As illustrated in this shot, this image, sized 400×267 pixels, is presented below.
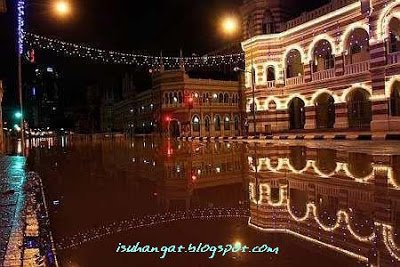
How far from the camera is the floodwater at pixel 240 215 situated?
19.0 feet

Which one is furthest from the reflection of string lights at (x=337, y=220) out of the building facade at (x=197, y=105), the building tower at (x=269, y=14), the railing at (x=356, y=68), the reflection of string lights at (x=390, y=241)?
the building facade at (x=197, y=105)

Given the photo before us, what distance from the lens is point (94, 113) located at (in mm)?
147500

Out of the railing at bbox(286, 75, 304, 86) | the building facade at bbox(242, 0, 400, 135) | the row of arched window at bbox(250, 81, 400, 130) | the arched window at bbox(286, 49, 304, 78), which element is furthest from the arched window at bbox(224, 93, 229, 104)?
the railing at bbox(286, 75, 304, 86)

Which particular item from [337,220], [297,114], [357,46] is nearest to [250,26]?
[297,114]

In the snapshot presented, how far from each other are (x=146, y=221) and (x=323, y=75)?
33903mm

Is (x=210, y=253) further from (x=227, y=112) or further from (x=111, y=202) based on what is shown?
(x=227, y=112)

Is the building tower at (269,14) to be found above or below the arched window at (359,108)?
above

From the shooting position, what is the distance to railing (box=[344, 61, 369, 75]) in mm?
34594

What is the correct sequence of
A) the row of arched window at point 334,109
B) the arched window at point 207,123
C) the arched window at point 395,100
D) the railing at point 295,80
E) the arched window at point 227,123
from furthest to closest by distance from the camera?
the arched window at point 227,123 < the arched window at point 207,123 < the railing at point 295,80 < the row of arched window at point 334,109 < the arched window at point 395,100

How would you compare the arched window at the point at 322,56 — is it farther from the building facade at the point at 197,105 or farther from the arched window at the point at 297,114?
the building facade at the point at 197,105

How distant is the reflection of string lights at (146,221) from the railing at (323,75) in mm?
31755

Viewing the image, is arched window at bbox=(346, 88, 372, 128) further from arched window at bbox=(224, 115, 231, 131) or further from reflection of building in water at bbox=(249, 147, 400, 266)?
arched window at bbox=(224, 115, 231, 131)

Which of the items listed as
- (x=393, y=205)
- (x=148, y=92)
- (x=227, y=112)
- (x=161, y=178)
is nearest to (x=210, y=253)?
(x=393, y=205)

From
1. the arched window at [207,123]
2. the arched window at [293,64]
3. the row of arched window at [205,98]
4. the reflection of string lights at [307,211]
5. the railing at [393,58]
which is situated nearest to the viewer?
the reflection of string lights at [307,211]
